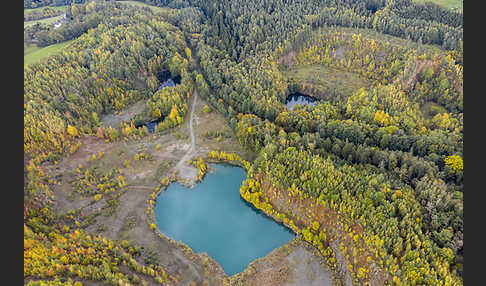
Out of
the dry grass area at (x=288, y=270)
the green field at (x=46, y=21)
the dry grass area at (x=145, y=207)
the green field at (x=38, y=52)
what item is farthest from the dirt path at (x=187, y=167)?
the green field at (x=46, y=21)

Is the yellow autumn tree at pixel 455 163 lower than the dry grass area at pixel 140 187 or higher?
higher

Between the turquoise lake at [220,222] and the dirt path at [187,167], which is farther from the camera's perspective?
the dirt path at [187,167]

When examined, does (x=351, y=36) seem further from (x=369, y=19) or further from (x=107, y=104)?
(x=107, y=104)

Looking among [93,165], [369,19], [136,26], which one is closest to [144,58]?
[136,26]

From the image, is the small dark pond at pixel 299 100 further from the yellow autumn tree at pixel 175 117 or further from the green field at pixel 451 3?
the green field at pixel 451 3

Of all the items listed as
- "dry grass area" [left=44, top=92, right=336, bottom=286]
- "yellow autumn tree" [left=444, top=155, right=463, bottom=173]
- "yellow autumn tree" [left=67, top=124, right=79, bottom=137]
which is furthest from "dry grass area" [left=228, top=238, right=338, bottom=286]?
"yellow autumn tree" [left=67, top=124, right=79, bottom=137]

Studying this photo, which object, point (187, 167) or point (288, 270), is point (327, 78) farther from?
point (288, 270)

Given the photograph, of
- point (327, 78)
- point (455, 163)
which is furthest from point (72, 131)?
point (455, 163)
